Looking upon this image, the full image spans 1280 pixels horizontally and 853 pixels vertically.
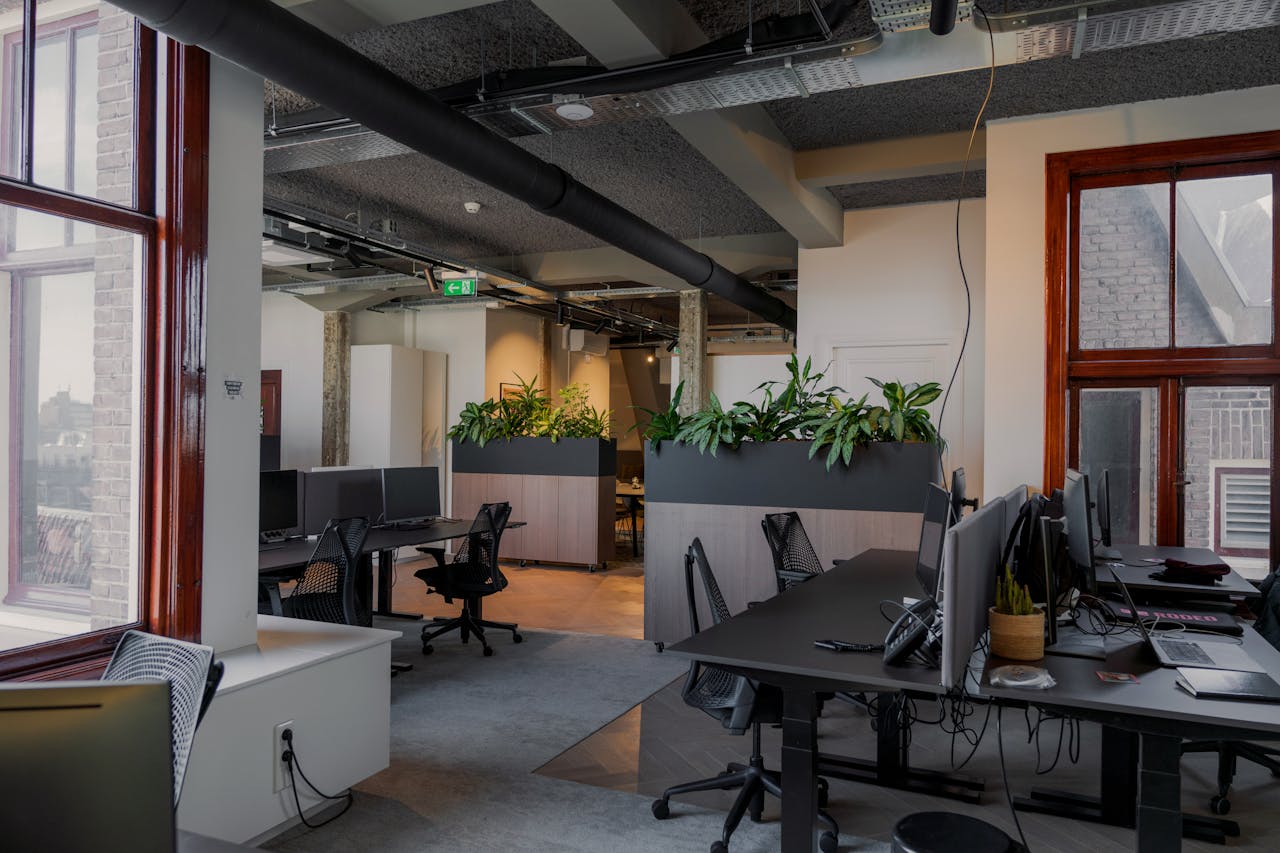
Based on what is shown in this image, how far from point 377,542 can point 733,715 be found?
317cm

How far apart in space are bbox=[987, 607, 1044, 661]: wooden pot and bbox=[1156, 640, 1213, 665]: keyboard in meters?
0.36

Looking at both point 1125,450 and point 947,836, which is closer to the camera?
point 947,836

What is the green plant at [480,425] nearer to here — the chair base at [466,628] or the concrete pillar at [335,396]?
the concrete pillar at [335,396]

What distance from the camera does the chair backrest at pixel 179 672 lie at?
171 cm

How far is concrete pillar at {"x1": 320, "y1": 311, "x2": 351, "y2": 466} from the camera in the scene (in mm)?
10266

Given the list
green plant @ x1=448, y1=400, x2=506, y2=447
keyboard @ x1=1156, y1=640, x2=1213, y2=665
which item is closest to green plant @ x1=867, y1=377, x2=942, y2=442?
keyboard @ x1=1156, y1=640, x2=1213, y2=665

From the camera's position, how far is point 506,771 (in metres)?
3.56

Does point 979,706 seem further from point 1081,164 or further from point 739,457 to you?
point 1081,164

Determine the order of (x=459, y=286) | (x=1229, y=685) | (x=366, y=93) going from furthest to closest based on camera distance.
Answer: (x=459, y=286)
(x=366, y=93)
(x=1229, y=685)

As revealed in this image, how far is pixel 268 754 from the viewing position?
2777 mm

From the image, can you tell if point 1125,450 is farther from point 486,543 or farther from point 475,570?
point 475,570

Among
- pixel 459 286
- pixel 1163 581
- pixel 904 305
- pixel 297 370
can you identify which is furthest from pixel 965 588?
pixel 297 370

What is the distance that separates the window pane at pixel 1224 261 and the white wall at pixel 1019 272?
1.97 ft

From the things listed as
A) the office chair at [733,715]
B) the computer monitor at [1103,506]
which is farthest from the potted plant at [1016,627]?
the computer monitor at [1103,506]
